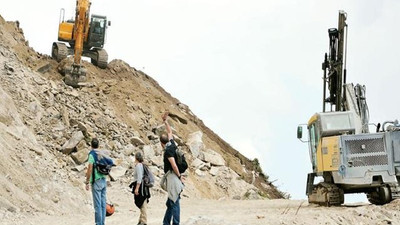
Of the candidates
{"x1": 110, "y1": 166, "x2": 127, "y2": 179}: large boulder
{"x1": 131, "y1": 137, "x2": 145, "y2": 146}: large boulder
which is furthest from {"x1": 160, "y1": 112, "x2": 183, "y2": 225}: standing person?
{"x1": 131, "y1": 137, "x2": 145, "y2": 146}: large boulder

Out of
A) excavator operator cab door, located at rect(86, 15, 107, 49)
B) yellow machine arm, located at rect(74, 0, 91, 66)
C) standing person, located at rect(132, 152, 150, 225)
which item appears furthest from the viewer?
excavator operator cab door, located at rect(86, 15, 107, 49)

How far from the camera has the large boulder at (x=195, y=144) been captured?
33125mm

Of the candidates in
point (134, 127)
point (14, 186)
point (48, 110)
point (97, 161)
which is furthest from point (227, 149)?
point (97, 161)

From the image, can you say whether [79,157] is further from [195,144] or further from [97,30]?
[97,30]

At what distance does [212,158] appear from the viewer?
3338 centimetres

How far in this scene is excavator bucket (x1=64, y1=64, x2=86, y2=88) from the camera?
3381cm

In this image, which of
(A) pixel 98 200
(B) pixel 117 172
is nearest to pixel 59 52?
(B) pixel 117 172

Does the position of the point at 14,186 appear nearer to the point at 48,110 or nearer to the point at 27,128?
the point at 27,128

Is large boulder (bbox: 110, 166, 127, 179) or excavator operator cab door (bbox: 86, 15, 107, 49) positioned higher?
excavator operator cab door (bbox: 86, 15, 107, 49)

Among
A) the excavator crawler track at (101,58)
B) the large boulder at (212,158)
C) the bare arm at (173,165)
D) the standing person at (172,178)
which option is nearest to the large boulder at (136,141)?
the large boulder at (212,158)

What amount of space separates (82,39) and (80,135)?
9851 millimetres

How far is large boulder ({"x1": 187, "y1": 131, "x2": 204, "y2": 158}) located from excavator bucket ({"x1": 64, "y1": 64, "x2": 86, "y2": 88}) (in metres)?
6.24

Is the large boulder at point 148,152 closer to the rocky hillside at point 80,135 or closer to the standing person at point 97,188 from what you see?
the rocky hillside at point 80,135

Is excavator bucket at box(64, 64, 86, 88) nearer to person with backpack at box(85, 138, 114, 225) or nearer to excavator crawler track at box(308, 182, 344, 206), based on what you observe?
excavator crawler track at box(308, 182, 344, 206)
